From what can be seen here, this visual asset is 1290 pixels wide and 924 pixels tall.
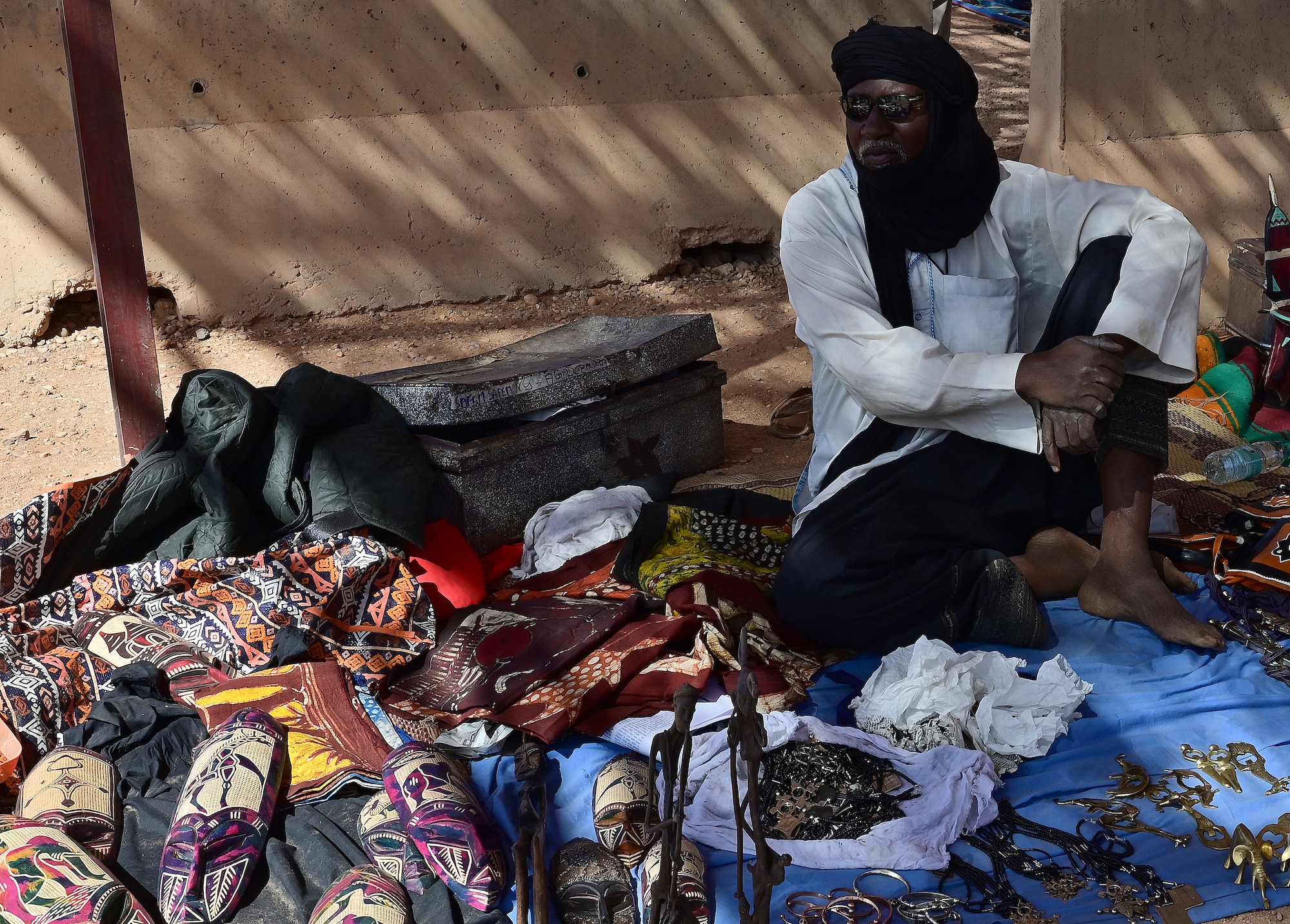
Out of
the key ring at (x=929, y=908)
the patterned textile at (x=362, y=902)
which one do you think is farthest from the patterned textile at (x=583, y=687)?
the key ring at (x=929, y=908)

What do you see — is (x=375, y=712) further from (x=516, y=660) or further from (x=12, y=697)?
Result: (x=12, y=697)

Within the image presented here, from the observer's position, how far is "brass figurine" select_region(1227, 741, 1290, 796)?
2354mm

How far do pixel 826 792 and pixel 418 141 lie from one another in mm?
4627

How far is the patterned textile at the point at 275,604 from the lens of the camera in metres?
2.90

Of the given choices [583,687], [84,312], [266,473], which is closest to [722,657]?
[583,687]

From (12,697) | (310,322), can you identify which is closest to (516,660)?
(12,697)

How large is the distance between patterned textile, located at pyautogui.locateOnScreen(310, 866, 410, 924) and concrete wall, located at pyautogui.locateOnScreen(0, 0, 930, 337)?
4531 millimetres

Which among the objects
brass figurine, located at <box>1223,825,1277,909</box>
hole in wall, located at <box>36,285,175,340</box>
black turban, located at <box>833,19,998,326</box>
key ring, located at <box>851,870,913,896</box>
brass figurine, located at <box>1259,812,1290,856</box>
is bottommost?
brass figurine, located at <box>1259,812,1290,856</box>

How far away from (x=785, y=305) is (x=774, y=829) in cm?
453

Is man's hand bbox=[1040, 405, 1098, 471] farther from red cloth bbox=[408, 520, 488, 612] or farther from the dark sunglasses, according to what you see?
red cloth bbox=[408, 520, 488, 612]

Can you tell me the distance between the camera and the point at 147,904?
219 centimetres

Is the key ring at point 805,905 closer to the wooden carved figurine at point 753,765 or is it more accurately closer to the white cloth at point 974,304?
the wooden carved figurine at point 753,765

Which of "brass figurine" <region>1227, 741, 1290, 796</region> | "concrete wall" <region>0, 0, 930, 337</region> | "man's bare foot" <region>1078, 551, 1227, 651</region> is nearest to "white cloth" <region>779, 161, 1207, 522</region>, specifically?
"man's bare foot" <region>1078, 551, 1227, 651</region>

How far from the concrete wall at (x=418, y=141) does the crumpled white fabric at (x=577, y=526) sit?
3.10 metres
